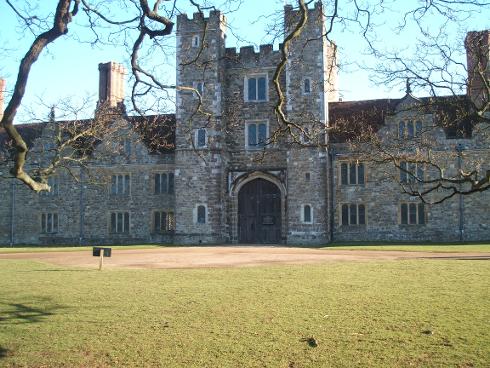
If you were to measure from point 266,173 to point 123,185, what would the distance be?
987 cm

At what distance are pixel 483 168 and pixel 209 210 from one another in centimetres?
1559

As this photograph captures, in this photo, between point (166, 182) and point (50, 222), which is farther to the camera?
point (50, 222)

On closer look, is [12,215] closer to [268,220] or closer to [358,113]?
[268,220]

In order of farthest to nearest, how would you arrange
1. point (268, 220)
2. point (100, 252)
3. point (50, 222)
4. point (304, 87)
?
point (50, 222) → point (268, 220) → point (304, 87) → point (100, 252)

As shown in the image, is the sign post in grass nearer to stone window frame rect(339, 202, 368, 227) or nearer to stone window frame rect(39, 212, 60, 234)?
stone window frame rect(339, 202, 368, 227)

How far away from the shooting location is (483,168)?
3042 centimetres

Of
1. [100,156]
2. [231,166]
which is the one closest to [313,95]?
[231,166]

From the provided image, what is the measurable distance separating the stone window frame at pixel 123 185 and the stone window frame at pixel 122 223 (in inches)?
46.3

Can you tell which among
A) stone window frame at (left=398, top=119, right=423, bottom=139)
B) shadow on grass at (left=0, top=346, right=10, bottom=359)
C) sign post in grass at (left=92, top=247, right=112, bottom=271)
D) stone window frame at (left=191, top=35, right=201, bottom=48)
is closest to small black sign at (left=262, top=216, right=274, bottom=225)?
stone window frame at (left=398, top=119, right=423, bottom=139)

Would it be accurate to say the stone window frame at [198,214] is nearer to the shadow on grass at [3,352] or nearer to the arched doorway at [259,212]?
the arched doorway at [259,212]

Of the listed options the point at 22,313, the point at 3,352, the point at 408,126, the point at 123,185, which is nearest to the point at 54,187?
the point at 123,185

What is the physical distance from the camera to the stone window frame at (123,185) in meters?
35.6

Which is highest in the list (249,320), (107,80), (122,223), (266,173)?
(107,80)

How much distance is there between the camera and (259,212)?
32781 mm
